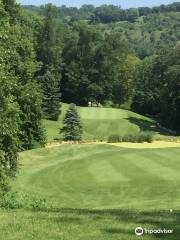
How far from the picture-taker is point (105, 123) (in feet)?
271

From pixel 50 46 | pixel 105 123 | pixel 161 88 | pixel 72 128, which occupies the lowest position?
pixel 105 123

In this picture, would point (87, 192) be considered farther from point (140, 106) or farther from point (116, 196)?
point (140, 106)

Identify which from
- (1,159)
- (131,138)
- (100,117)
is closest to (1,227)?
(1,159)

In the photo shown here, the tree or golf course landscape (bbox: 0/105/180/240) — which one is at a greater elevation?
golf course landscape (bbox: 0/105/180/240)

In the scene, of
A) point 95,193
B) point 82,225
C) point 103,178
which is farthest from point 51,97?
point 82,225

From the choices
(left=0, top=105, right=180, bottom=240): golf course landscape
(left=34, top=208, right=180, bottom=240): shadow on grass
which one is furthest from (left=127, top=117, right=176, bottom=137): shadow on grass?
(left=34, top=208, right=180, bottom=240): shadow on grass

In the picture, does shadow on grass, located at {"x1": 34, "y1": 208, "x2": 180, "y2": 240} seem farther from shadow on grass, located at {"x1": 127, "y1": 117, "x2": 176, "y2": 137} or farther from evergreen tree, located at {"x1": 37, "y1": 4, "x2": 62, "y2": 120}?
evergreen tree, located at {"x1": 37, "y1": 4, "x2": 62, "y2": 120}

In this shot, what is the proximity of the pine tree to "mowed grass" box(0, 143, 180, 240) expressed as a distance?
3073cm

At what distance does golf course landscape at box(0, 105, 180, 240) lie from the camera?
12.1 meters

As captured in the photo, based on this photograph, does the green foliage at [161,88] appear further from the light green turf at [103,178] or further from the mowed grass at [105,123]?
the light green turf at [103,178]

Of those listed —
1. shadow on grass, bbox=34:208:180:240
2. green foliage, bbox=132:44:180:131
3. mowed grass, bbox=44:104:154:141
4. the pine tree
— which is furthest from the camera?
green foliage, bbox=132:44:180:131

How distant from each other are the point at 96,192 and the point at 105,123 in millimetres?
53523

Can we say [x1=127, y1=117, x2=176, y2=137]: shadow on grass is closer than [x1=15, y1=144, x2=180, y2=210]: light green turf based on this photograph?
No

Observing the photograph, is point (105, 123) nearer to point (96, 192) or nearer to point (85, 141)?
point (85, 141)
